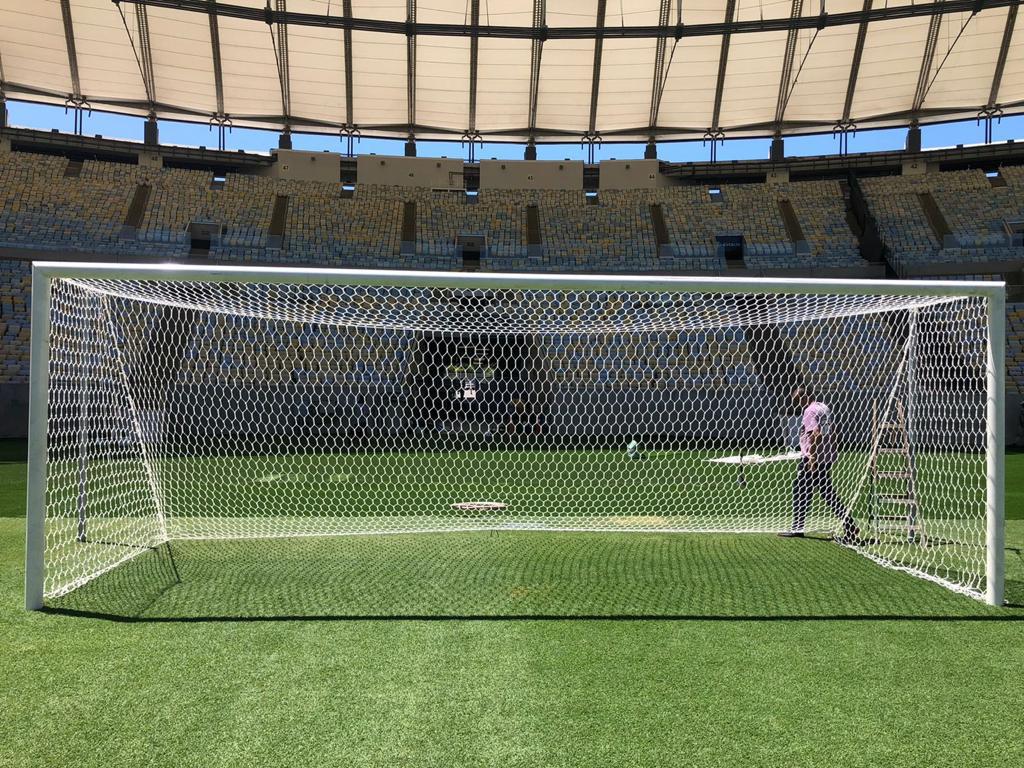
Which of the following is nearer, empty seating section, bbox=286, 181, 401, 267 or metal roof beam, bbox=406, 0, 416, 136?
metal roof beam, bbox=406, 0, 416, 136

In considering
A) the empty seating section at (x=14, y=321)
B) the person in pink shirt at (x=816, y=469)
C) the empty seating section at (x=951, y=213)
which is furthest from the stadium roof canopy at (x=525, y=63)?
the person in pink shirt at (x=816, y=469)

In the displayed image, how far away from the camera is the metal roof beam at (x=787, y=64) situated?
20500 mm

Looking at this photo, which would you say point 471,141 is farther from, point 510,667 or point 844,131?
point 510,667

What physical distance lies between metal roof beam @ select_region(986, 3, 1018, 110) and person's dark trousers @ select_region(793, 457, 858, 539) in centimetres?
2090

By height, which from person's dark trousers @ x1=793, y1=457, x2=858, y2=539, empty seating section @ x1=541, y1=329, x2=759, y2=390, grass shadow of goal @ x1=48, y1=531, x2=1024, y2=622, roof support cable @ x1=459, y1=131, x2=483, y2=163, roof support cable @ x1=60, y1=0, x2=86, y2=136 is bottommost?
grass shadow of goal @ x1=48, y1=531, x2=1024, y2=622

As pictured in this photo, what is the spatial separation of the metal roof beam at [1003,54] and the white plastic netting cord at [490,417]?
537 inches

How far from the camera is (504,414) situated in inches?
565

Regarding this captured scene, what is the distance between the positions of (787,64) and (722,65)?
2.03 meters

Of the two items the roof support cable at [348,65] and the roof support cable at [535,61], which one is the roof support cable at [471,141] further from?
the roof support cable at [348,65]

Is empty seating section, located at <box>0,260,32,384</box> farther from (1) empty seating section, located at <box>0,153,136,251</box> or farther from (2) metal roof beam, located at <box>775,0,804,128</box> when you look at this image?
(2) metal roof beam, located at <box>775,0,804,128</box>

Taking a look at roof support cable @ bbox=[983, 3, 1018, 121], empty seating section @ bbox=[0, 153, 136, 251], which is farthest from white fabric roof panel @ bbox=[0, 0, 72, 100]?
empty seating section @ bbox=[0, 153, 136, 251]

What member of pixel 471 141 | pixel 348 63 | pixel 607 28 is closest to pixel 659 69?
pixel 607 28

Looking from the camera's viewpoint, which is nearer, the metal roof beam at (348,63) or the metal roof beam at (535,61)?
the metal roof beam at (535,61)

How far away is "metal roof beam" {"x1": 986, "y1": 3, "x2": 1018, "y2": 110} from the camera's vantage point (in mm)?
21344
